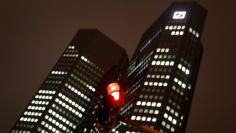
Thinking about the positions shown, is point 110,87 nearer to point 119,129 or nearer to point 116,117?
point 116,117

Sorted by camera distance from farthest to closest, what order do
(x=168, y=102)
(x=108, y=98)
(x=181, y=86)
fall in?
(x=181, y=86) < (x=168, y=102) < (x=108, y=98)

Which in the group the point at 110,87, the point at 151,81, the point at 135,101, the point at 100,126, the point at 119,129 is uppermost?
the point at 151,81

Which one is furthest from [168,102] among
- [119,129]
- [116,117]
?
[116,117]

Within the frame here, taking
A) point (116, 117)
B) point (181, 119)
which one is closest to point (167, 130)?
point (181, 119)

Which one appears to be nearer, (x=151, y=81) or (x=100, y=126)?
(x=100, y=126)

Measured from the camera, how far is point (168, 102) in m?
186

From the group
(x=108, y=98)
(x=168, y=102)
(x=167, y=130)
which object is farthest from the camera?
(x=168, y=102)

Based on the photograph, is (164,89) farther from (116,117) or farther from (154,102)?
(116,117)

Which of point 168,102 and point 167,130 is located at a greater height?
point 168,102

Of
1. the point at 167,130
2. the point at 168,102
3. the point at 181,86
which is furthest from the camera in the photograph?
the point at 181,86

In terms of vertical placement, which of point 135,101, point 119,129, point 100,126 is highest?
point 135,101

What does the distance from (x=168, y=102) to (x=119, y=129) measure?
22.1m

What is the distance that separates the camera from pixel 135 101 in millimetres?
190875

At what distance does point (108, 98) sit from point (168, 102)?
17821cm
